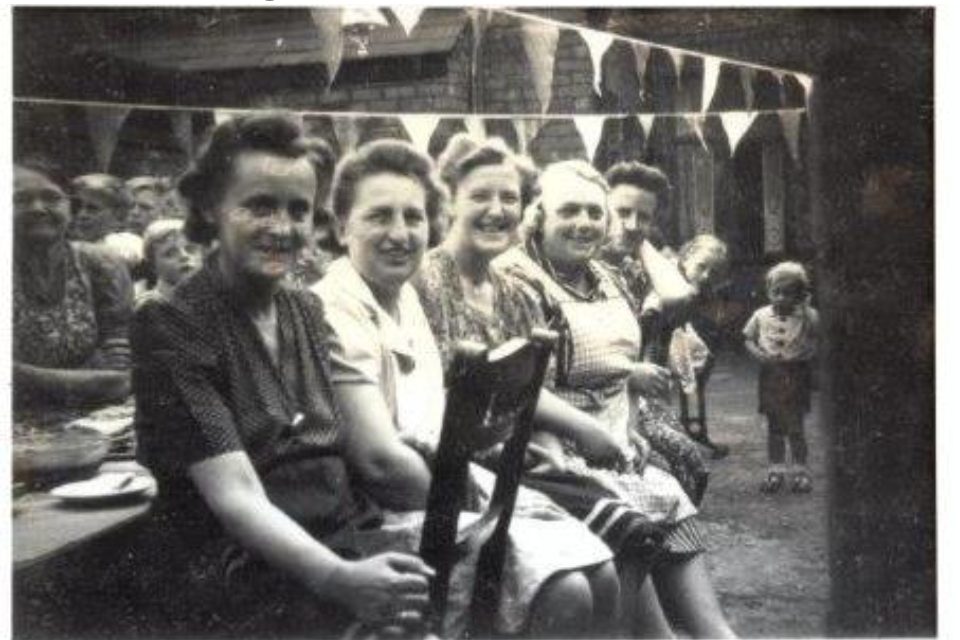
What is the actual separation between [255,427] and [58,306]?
2.68ft

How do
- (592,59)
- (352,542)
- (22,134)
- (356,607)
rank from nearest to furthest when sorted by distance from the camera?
(356,607) → (352,542) → (22,134) → (592,59)

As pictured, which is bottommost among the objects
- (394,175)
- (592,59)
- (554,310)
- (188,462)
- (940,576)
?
(940,576)

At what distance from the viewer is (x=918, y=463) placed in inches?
165

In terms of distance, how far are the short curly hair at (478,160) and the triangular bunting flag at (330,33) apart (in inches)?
18.6

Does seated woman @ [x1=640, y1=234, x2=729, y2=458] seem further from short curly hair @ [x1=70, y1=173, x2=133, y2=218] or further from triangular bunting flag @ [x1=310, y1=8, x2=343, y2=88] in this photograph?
short curly hair @ [x1=70, y1=173, x2=133, y2=218]

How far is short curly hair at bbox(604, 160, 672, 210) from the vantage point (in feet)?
13.4

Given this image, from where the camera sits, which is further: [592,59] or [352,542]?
[592,59]

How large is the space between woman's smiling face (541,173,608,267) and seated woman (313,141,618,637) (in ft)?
1.44

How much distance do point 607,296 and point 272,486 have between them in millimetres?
1387

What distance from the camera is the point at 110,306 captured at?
3686 mm

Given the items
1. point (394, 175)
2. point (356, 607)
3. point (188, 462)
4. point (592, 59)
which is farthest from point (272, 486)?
point (592, 59)

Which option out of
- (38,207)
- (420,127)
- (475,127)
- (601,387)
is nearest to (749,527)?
(601,387)

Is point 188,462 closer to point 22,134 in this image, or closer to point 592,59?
point 22,134

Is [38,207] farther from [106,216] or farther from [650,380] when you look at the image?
[650,380]
